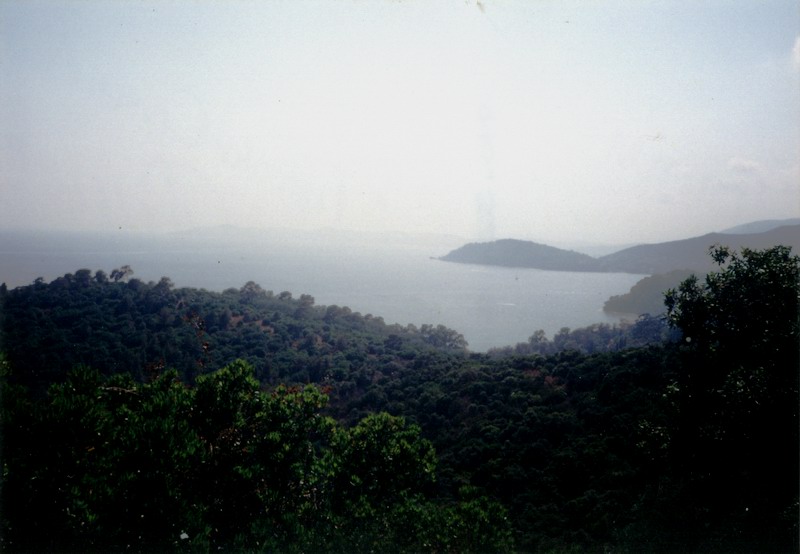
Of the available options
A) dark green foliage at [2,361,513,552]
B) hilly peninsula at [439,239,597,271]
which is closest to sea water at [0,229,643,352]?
hilly peninsula at [439,239,597,271]

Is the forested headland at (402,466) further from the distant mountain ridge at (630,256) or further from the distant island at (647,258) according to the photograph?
the distant mountain ridge at (630,256)

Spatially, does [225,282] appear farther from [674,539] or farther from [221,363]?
[674,539]

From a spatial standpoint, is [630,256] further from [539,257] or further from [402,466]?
[402,466]

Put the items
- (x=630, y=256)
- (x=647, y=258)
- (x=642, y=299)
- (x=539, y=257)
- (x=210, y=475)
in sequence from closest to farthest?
1. (x=210, y=475)
2. (x=642, y=299)
3. (x=647, y=258)
4. (x=630, y=256)
5. (x=539, y=257)

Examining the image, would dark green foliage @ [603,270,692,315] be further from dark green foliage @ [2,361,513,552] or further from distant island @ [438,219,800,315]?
dark green foliage @ [2,361,513,552]

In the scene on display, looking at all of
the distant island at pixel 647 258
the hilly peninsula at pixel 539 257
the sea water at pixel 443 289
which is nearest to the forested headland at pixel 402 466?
the distant island at pixel 647 258

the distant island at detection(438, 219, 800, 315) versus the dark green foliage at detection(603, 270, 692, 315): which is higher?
the distant island at detection(438, 219, 800, 315)

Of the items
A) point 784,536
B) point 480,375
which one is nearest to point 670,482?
point 784,536

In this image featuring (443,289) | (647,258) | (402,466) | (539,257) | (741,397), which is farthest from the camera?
(539,257)

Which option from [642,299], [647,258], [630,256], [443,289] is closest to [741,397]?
[642,299]
